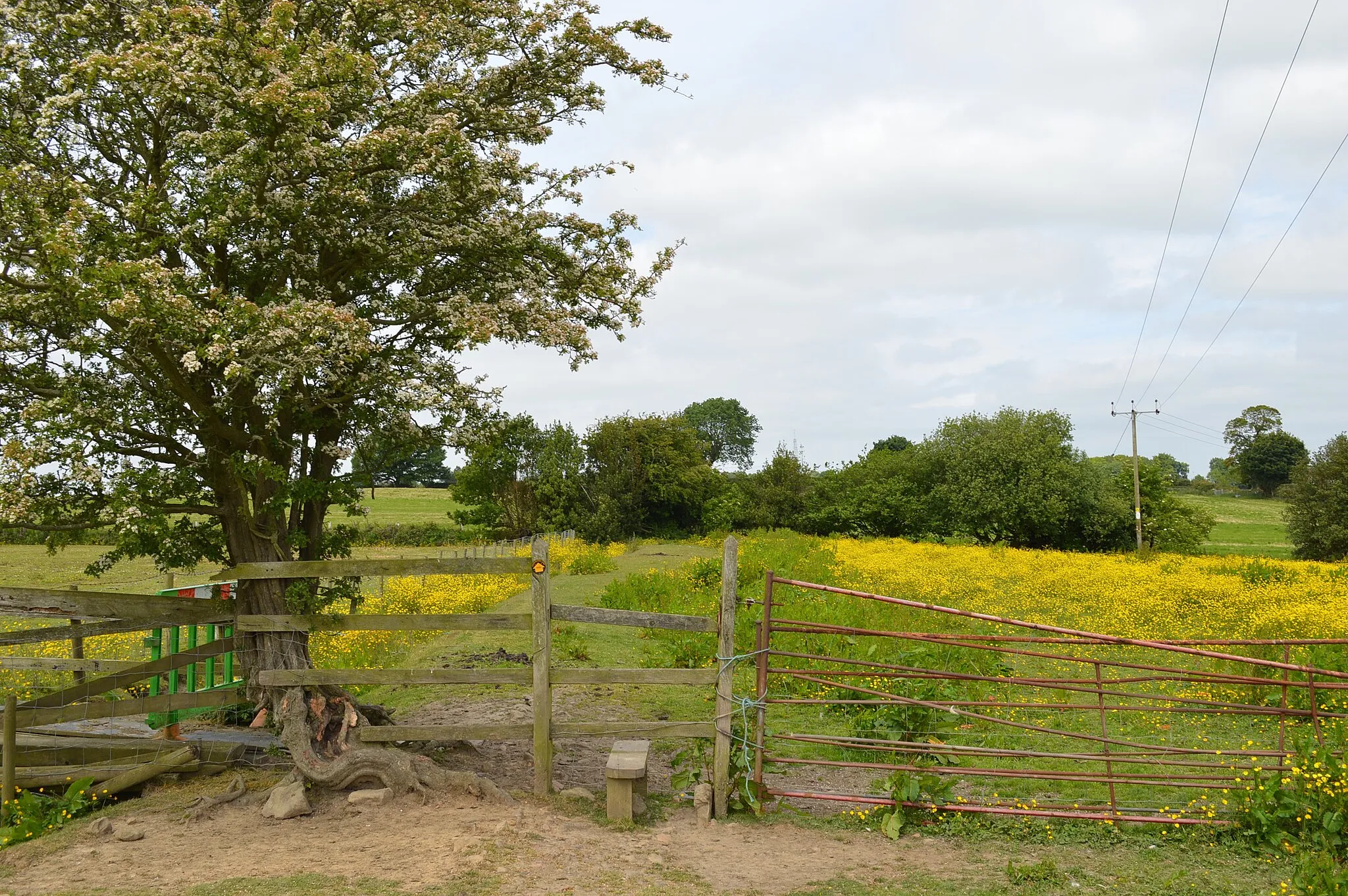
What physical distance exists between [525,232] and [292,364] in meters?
3.14

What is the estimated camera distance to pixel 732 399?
367ft

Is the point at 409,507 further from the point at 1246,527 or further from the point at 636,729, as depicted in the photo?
the point at 1246,527

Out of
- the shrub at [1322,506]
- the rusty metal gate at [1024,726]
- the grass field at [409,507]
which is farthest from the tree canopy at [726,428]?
the rusty metal gate at [1024,726]

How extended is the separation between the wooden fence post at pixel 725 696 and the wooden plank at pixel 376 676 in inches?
72.6

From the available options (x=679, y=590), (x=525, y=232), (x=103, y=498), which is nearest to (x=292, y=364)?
(x=103, y=498)

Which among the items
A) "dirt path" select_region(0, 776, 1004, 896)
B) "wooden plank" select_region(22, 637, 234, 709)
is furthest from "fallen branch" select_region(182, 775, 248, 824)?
"wooden plank" select_region(22, 637, 234, 709)

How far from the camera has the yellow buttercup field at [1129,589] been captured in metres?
17.2

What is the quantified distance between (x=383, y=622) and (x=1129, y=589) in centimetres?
1899

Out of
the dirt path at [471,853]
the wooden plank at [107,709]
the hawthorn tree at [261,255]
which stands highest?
the hawthorn tree at [261,255]

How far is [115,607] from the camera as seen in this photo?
8.70 m

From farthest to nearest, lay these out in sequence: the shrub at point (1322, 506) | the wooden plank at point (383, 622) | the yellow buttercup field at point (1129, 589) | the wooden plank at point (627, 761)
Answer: the shrub at point (1322, 506), the yellow buttercup field at point (1129, 589), the wooden plank at point (383, 622), the wooden plank at point (627, 761)

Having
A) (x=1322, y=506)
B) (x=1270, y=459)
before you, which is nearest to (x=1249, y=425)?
(x=1270, y=459)

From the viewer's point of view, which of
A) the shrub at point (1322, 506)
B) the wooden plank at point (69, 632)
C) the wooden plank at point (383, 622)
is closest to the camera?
the wooden plank at point (383, 622)

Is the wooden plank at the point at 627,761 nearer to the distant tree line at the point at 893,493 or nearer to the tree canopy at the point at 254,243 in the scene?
the tree canopy at the point at 254,243
